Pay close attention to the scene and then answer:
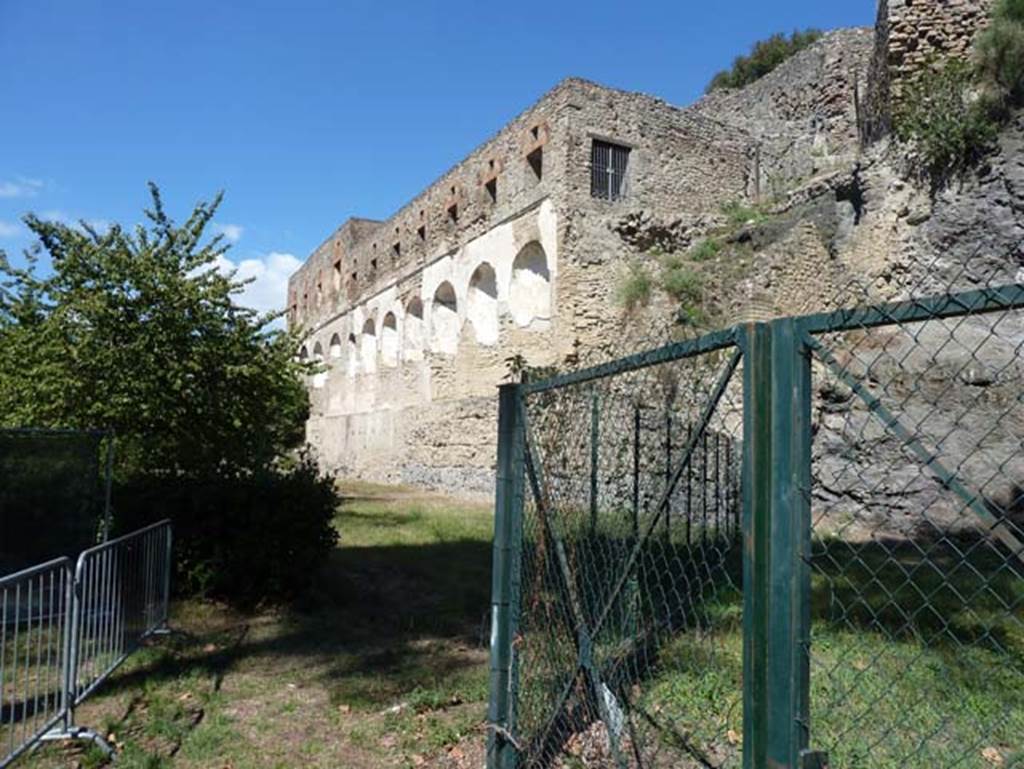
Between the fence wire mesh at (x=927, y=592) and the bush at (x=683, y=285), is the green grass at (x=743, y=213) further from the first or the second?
the fence wire mesh at (x=927, y=592)

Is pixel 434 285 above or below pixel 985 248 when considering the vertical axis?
above

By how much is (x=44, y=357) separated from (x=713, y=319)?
1102 cm

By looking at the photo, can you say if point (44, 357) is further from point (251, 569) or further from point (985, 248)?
point (985, 248)

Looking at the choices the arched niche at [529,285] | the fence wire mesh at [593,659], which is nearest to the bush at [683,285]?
the arched niche at [529,285]

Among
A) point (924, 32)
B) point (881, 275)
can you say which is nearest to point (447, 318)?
point (881, 275)

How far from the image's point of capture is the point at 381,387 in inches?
1030

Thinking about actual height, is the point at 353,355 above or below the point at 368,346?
below

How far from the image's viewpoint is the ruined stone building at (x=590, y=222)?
47.4 feet

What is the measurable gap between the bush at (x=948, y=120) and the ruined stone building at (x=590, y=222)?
0.78 metres

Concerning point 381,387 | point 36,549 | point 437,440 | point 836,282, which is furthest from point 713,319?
point 381,387

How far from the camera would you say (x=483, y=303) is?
2058 centimetres

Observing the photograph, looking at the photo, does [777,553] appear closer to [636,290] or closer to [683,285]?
[683,285]

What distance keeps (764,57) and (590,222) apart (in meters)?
24.7

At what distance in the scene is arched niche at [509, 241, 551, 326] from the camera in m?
18.1
